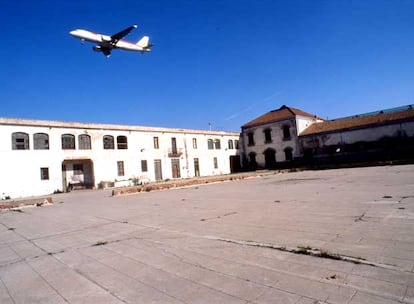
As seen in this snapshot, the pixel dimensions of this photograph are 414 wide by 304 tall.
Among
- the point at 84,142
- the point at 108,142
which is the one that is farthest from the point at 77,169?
the point at 108,142

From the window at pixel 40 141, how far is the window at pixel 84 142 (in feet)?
8.81

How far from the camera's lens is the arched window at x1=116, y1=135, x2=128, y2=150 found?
29.0m

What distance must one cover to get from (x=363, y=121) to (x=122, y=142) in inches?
968

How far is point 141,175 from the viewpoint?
30.1 meters

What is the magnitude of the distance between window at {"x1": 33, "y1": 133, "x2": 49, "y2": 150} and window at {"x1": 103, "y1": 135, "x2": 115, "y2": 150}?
5086mm

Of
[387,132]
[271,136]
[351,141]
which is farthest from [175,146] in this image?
[387,132]

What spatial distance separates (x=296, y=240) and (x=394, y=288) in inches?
76.3

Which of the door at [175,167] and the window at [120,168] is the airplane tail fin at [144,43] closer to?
the window at [120,168]

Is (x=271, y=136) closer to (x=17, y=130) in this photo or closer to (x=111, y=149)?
(x=111, y=149)

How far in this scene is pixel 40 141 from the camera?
78.2 feet

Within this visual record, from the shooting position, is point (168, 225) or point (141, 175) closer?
point (168, 225)

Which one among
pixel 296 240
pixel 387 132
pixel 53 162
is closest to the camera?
pixel 296 240

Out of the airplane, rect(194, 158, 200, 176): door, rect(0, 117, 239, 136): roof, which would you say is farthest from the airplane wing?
rect(194, 158, 200, 176): door

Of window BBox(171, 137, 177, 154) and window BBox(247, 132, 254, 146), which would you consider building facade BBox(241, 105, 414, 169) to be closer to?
window BBox(247, 132, 254, 146)
